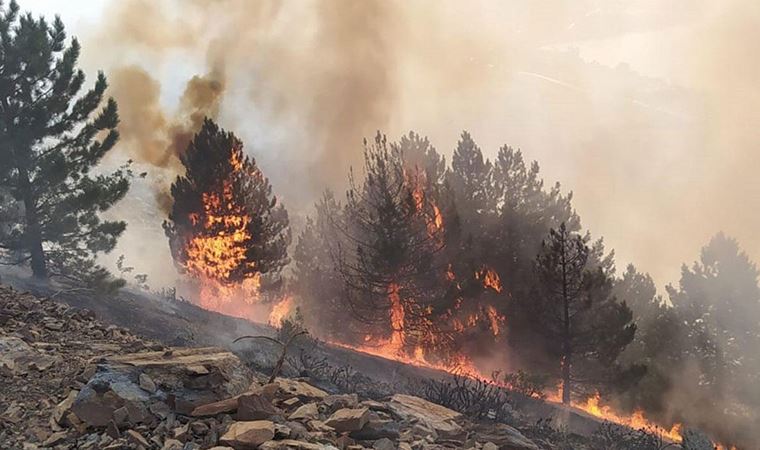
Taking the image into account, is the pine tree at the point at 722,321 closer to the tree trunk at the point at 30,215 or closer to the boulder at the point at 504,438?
the boulder at the point at 504,438

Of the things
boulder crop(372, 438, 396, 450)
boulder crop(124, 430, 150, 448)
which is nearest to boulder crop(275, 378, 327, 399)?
boulder crop(372, 438, 396, 450)

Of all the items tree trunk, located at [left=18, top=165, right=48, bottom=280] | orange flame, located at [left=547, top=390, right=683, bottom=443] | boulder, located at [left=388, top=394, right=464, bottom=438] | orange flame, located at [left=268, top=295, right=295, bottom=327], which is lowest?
orange flame, located at [left=547, top=390, right=683, bottom=443]

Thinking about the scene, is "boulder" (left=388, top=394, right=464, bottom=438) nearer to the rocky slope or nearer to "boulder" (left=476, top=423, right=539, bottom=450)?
the rocky slope

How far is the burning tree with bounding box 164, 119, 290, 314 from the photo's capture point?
31031mm

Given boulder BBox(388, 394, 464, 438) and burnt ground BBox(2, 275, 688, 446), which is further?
burnt ground BBox(2, 275, 688, 446)

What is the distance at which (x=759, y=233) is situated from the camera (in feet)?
306

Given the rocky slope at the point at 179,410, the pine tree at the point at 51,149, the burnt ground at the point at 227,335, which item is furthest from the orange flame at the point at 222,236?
the rocky slope at the point at 179,410

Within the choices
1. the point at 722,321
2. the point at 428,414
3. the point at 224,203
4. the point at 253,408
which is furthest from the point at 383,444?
the point at 722,321

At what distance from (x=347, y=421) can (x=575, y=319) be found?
71.5ft

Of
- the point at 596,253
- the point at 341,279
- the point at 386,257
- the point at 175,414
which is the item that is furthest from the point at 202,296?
the point at 175,414

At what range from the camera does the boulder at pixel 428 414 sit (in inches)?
271

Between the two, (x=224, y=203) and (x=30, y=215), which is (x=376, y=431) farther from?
(x=224, y=203)

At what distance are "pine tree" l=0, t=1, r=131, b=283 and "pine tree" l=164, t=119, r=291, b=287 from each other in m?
12.0

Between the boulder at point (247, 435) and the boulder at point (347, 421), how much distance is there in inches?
35.6
